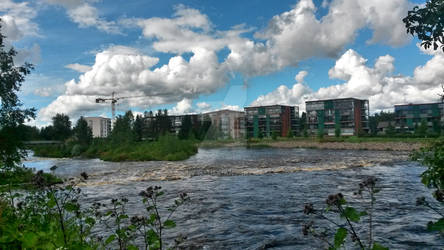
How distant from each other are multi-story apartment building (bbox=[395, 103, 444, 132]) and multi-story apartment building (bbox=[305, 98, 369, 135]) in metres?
11.1

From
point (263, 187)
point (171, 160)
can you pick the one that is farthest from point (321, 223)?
point (171, 160)

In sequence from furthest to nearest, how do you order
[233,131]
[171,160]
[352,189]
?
[233,131], [171,160], [352,189]

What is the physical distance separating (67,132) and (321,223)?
14704cm

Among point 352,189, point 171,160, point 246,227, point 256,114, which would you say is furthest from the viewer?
point 256,114

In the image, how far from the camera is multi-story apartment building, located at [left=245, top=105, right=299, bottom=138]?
13125cm

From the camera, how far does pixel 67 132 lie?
13975 centimetres

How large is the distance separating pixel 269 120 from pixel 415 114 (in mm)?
51598

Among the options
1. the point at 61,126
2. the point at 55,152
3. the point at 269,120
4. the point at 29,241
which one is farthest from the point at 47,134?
the point at 29,241

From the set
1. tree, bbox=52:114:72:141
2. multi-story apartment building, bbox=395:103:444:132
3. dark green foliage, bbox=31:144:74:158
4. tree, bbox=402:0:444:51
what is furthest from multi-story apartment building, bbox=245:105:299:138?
tree, bbox=402:0:444:51

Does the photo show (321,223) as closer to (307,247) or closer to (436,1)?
(307,247)

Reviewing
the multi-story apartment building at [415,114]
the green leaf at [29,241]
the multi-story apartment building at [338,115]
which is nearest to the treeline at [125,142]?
the green leaf at [29,241]

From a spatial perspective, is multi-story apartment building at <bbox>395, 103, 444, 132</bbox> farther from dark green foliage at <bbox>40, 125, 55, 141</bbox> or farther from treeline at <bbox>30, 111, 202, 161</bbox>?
dark green foliage at <bbox>40, 125, 55, 141</bbox>

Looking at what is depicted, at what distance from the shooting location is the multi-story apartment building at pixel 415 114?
108 meters

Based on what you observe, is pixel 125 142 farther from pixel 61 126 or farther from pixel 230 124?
pixel 61 126
